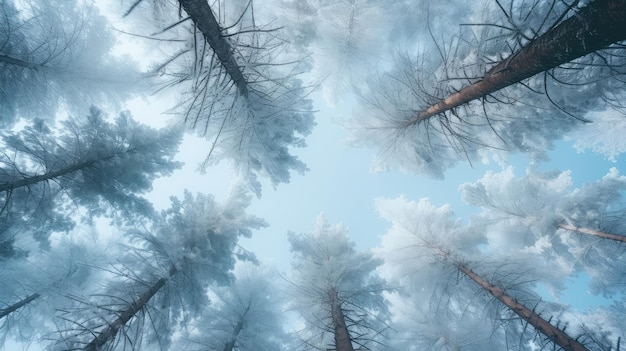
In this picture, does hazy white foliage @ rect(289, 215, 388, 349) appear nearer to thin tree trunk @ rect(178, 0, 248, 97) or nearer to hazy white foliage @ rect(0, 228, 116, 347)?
thin tree trunk @ rect(178, 0, 248, 97)

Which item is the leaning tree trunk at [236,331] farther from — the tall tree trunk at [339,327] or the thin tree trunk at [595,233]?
the thin tree trunk at [595,233]

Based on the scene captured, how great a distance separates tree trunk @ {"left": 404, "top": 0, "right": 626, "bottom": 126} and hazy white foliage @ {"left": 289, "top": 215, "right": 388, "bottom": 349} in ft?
18.8

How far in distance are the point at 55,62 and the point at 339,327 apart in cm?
1140

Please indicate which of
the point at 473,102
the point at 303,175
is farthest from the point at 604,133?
the point at 303,175

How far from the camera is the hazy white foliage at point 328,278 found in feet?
25.1

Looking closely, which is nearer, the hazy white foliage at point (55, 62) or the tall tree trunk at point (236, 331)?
the hazy white foliage at point (55, 62)

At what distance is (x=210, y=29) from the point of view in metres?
2.75

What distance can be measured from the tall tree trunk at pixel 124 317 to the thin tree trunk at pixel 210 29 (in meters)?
4.71

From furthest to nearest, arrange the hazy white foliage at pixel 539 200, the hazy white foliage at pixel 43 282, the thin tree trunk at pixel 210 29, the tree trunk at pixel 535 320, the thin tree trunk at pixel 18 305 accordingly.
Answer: the hazy white foliage at pixel 43 282, the hazy white foliage at pixel 539 200, the thin tree trunk at pixel 18 305, the tree trunk at pixel 535 320, the thin tree trunk at pixel 210 29

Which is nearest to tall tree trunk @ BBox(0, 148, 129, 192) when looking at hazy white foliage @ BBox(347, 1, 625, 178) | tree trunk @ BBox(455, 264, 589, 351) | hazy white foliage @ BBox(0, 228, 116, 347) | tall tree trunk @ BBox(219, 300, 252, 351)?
hazy white foliage @ BBox(0, 228, 116, 347)

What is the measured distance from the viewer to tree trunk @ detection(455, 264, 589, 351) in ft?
17.8

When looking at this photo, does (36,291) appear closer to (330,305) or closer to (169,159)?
(169,159)

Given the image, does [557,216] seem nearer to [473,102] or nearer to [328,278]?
[473,102]

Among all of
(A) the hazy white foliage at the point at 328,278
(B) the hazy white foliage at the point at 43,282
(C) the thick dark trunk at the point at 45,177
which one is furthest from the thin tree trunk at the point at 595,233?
(B) the hazy white foliage at the point at 43,282
